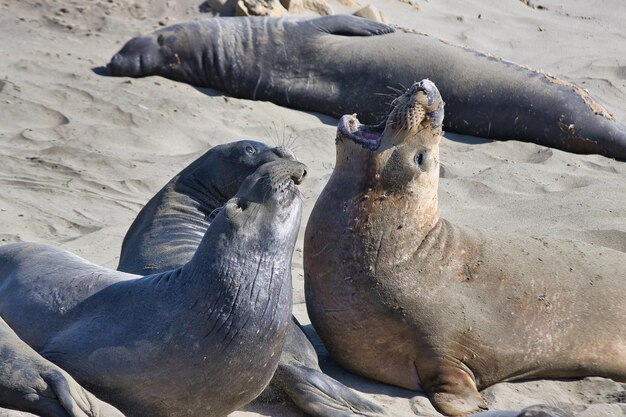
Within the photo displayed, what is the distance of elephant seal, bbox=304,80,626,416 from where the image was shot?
5.05 metres

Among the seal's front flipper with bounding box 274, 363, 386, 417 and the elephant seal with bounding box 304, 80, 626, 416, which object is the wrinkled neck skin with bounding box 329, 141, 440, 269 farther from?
the seal's front flipper with bounding box 274, 363, 386, 417

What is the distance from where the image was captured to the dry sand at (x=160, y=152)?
20.2ft

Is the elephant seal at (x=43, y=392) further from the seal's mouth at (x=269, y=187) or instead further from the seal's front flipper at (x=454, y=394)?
the seal's front flipper at (x=454, y=394)

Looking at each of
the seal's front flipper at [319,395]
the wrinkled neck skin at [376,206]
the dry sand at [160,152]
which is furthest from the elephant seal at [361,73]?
the seal's front flipper at [319,395]

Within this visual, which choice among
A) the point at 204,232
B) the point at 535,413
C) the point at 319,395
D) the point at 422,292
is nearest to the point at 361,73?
the point at 204,232

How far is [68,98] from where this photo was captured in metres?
8.52

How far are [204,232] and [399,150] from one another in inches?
41.5

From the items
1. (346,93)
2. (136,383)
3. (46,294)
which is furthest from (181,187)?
(346,93)

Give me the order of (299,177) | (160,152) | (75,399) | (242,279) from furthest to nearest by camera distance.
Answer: (160,152) < (299,177) < (242,279) < (75,399)

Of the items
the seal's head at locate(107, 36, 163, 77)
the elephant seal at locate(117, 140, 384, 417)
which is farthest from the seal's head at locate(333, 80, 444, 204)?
the seal's head at locate(107, 36, 163, 77)

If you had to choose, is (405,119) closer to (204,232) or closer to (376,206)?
(376,206)

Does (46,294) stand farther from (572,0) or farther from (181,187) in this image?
(572,0)

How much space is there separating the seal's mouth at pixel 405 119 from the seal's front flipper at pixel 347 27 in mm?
4921

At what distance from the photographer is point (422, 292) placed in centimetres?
509
